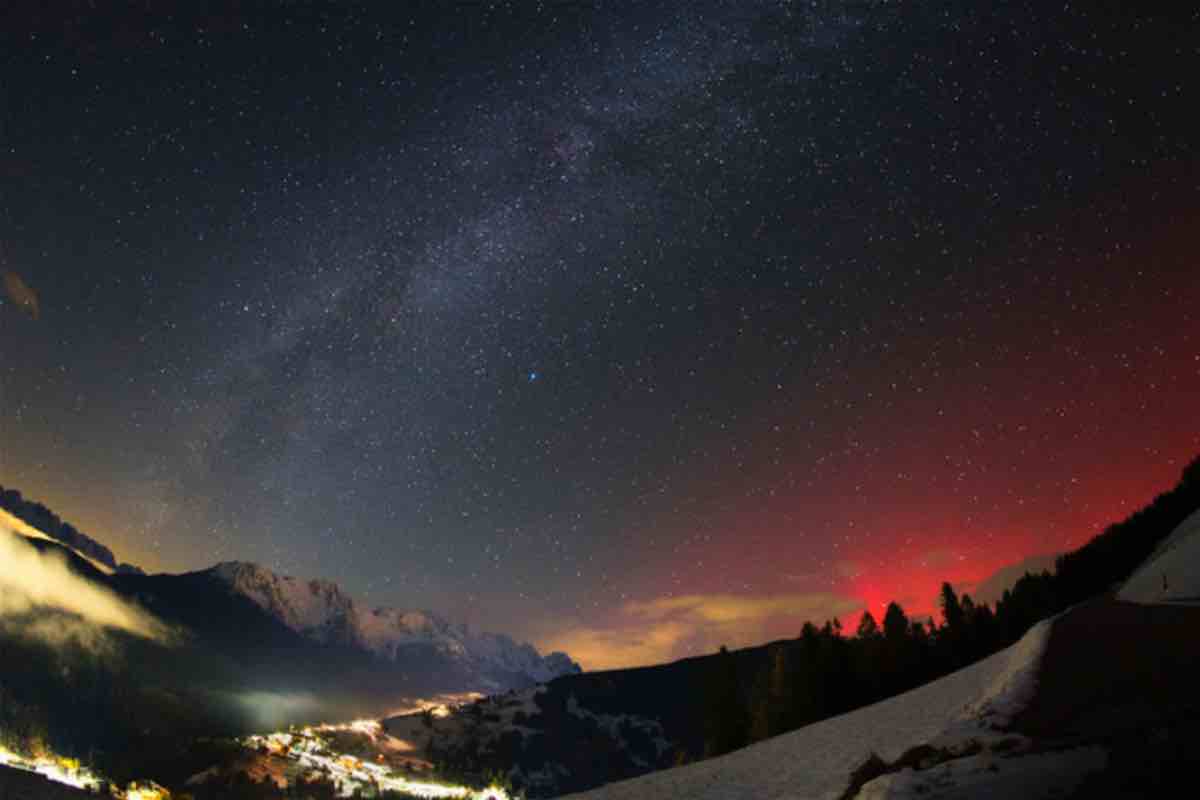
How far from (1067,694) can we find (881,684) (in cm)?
6183

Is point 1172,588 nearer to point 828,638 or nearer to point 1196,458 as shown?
point 828,638

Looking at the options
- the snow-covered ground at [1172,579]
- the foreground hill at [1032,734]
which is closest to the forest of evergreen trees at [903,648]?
the snow-covered ground at [1172,579]

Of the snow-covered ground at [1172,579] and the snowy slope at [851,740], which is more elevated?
the snow-covered ground at [1172,579]

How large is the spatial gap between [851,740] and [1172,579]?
3001 cm

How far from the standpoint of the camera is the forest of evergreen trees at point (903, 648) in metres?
82.1

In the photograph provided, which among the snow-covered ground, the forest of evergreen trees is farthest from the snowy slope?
the forest of evergreen trees

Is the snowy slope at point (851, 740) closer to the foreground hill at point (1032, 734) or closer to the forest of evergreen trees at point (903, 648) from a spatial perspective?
the foreground hill at point (1032, 734)

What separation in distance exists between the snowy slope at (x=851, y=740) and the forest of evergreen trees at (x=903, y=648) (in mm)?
32613

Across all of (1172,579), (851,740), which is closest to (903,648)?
(1172,579)

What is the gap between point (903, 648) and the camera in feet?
276

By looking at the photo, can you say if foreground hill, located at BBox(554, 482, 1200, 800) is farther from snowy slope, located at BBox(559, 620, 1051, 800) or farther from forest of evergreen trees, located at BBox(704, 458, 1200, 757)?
forest of evergreen trees, located at BBox(704, 458, 1200, 757)

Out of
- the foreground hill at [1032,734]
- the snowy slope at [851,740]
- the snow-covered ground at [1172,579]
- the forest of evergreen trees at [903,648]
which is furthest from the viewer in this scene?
the forest of evergreen trees at [903,648]

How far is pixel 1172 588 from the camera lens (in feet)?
166

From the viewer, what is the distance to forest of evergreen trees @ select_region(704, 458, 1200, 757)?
8212 cm
